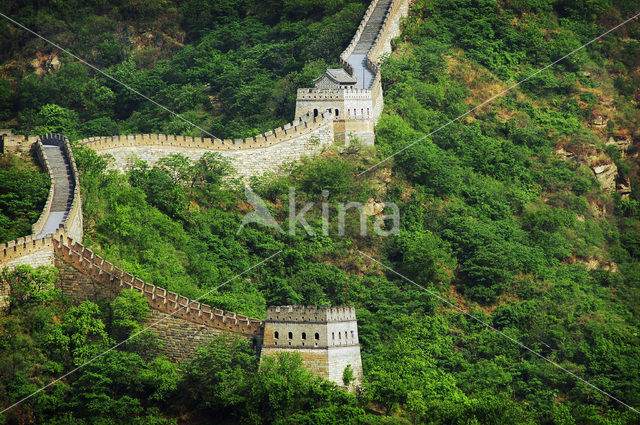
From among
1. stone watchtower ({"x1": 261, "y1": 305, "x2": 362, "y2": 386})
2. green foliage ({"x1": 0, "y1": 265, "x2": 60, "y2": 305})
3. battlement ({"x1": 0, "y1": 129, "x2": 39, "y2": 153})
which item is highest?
battlement ({"x1": 0, "y1": 129, "x2": 39, "y2": 153})

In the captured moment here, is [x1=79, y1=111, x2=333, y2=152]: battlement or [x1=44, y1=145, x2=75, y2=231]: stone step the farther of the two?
[x1=79, y1=111, x2=333, y2=152]: battlement

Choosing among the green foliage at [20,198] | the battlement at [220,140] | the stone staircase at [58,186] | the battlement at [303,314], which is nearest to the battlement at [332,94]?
the battlement at [220,140]

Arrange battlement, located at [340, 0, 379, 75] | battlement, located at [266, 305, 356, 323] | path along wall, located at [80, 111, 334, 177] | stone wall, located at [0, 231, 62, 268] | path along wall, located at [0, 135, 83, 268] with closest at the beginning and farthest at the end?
battlement, located at [266, 305, 356, 323] < stone wall, located at [0, 231, 62, 268] < path along wall, located at [0, 135, 83, 268] < path along wall, located at [80, 111, 334, 177] < battlement, located at [340, 0, 379, 75]

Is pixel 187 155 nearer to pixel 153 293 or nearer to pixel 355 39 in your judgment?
pixel 153 293

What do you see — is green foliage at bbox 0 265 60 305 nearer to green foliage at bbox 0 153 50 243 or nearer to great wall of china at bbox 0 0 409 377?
great wall of china at bbox 0 0 409 377

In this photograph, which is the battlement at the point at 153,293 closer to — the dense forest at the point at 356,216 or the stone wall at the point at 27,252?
the stone wall at the point at 27,252

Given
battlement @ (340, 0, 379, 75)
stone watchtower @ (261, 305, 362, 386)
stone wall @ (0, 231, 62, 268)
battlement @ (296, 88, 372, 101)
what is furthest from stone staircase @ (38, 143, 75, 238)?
battlement @ (340, 0, 379, 75)

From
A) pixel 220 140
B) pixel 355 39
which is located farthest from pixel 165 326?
pixel 355 39
